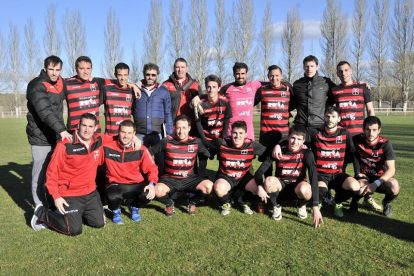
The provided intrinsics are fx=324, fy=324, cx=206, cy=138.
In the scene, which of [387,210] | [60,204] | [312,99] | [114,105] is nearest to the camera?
[60,204]

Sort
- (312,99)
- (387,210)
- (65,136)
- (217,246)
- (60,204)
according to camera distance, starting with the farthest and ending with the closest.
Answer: (312,99)
(387,210)
(65,136)
(60,204)
(217,246)

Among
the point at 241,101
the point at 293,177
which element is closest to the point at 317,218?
the point at 293,177

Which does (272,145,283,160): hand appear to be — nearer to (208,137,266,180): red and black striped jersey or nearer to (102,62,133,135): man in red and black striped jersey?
Answer: (208,137,266,180): red and black striped jersey

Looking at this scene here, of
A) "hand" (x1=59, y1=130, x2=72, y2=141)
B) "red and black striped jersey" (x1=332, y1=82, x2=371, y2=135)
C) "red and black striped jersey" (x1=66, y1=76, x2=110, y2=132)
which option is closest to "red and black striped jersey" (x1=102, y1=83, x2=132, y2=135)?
"red and black striped jersey" (x1=66, y1=76, x2=110, y2=132)

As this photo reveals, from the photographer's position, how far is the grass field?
2.93 metres

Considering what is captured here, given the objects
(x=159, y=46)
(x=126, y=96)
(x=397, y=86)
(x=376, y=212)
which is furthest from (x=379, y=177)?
(x=397, y=86)

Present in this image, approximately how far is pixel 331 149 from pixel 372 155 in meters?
0.56

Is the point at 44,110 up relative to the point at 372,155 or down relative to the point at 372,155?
up

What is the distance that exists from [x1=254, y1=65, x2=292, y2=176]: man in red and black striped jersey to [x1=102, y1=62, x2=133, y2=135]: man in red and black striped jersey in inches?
83.2

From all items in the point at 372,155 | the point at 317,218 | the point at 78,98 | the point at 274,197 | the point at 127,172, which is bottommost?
the point at 317,218

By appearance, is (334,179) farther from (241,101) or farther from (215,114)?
(215,114)

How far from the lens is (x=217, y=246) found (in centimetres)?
339

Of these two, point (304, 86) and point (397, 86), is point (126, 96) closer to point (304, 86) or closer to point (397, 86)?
point (304, 86)

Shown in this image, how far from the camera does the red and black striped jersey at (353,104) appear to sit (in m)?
4.97
